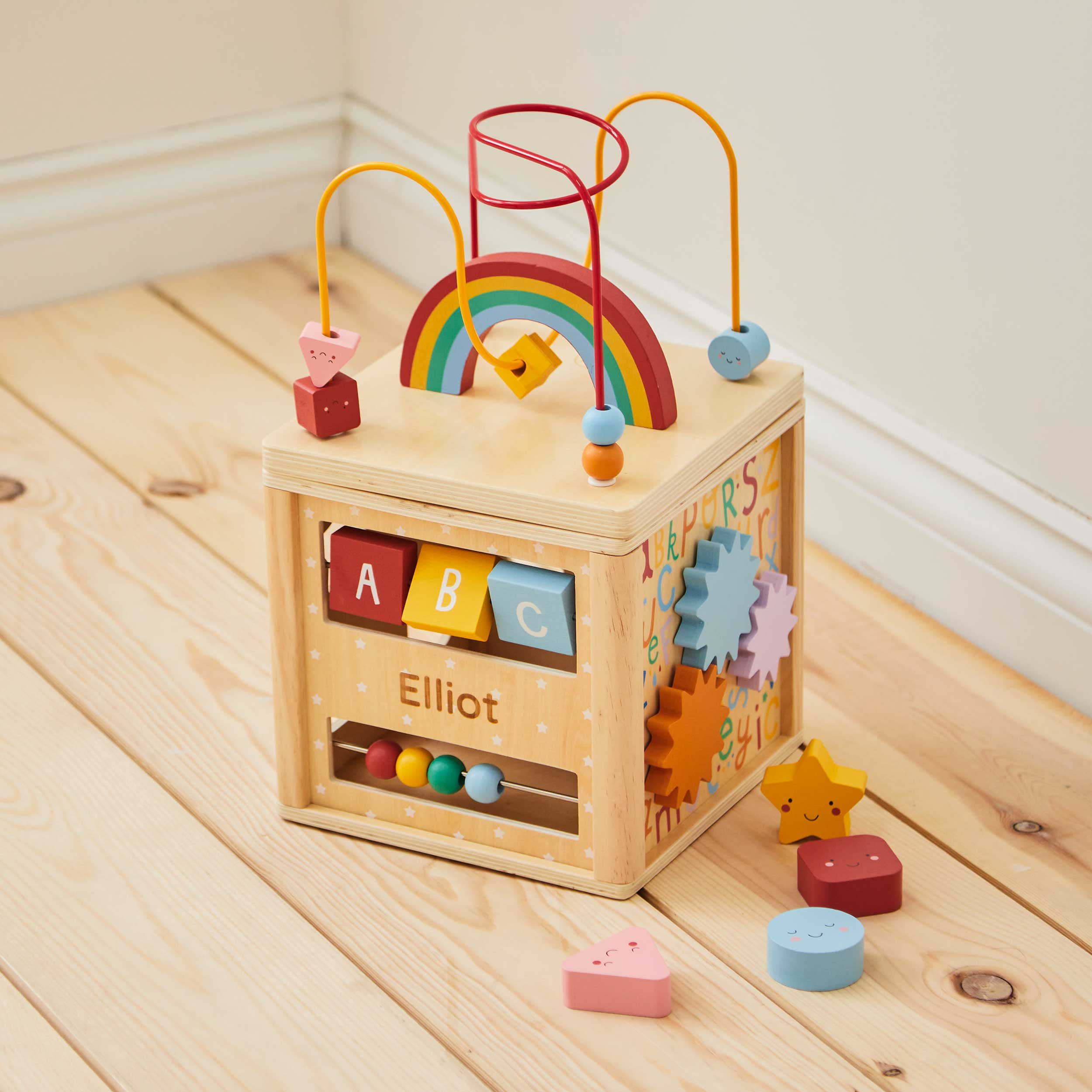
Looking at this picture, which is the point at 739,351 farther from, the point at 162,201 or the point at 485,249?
the point at 162,201

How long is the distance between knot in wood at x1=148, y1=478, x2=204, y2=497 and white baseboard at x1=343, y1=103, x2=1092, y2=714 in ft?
1.38

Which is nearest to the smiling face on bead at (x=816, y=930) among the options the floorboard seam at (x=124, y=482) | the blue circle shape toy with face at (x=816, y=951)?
the blue circle shape toy with face at (x=816, y=951)

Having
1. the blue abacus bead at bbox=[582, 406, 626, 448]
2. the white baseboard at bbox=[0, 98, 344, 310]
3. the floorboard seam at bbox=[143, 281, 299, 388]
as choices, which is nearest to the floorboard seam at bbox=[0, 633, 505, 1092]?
the blue abacus bead at bbox=[582, 406, 626, 448]

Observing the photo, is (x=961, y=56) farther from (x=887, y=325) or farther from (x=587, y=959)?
(x=587, y=959)

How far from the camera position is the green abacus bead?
100 centimetres

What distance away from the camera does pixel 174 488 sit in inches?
56.9

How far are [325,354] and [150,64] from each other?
92cm

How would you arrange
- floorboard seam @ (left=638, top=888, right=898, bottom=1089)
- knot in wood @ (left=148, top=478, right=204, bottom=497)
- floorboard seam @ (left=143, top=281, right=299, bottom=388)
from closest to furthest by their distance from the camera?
floorboard seam @ (left=638, top=888, right=898, bottom=1089) → knot in wood @ (left=148, top=478, right=204, bottom=497) → floorboard seam @ (left=143, top=281, right=299, bottom=388)

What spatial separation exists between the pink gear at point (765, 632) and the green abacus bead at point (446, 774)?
0.18m

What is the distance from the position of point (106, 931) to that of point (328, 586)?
234 millimetres

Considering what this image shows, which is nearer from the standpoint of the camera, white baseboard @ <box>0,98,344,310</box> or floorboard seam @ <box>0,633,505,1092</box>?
floorboard seam @ <box>0,633,505,1092</box>

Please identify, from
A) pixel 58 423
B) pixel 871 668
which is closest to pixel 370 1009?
pixel 871 668

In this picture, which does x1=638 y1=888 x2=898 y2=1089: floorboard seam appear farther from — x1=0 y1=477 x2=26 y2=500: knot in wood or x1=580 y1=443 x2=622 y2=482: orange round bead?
x1=0 y1=477 x2=26 y2=500: knot in wood

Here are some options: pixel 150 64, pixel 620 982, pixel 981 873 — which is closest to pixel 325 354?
pixel 620 982
